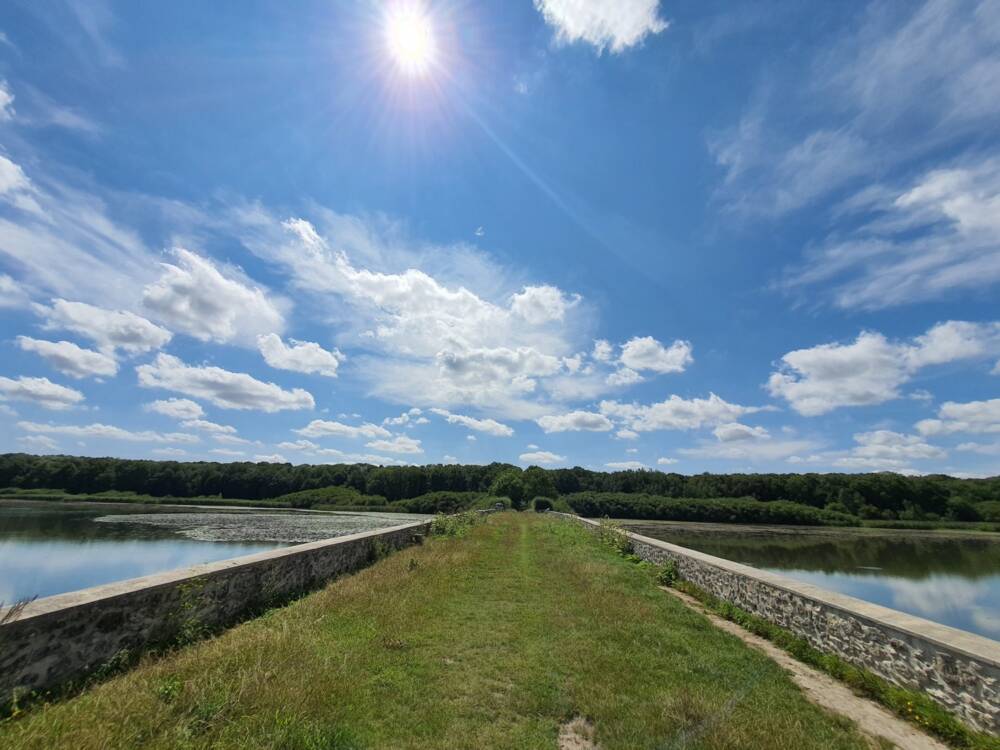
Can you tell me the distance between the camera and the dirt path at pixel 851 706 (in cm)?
430

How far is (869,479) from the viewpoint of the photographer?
3147 inches

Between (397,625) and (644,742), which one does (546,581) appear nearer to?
(397,625)

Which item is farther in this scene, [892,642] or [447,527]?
[447,527]

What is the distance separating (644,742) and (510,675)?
1767 mm

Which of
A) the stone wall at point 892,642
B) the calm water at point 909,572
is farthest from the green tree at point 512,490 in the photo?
the stone wall at point 892,642

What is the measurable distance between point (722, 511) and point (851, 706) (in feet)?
242

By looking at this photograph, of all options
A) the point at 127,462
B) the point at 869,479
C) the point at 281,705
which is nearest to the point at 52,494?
Result: the point at 127,462

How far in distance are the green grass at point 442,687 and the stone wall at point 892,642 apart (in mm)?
1035

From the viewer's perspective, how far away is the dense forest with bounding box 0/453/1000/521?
244ft

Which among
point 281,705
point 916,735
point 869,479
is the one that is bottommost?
point 916,735

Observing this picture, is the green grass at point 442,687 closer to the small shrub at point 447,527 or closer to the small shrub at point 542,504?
the small shrub at point 447,527

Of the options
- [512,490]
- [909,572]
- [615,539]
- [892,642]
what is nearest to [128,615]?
[892,642]

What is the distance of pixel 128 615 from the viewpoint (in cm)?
489

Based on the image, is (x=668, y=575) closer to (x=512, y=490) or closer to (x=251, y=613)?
(x=251, y=613)
